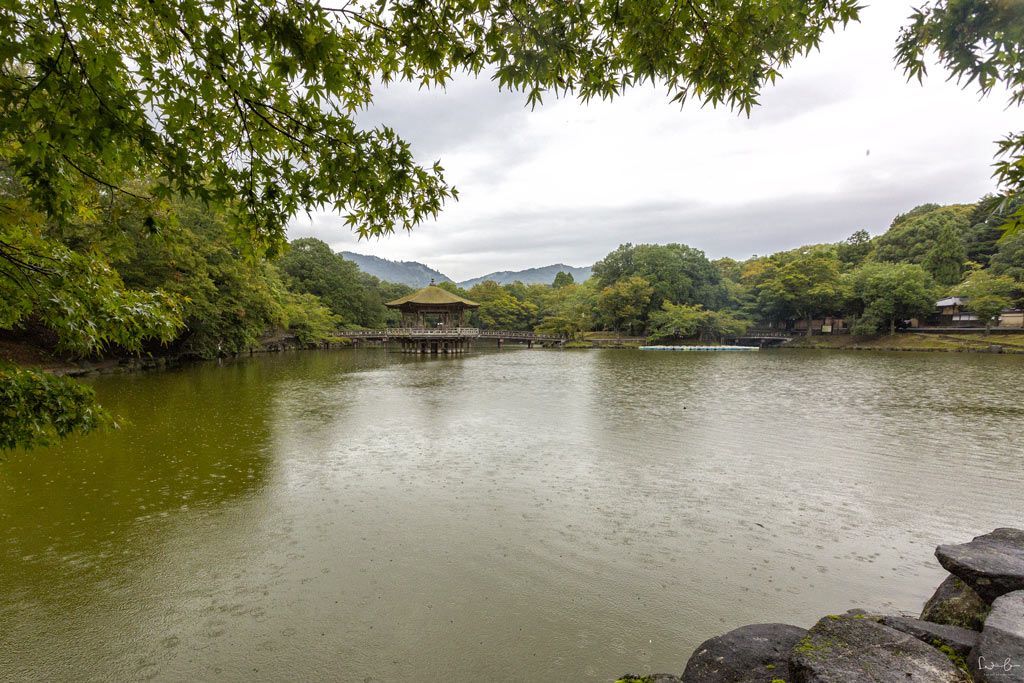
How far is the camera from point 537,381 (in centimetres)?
1598

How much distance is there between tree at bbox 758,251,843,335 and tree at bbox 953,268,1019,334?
711 cm

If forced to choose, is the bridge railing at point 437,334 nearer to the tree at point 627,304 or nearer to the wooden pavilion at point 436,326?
the wooden pavilion at point 436,326

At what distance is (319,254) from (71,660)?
41504 millimetres

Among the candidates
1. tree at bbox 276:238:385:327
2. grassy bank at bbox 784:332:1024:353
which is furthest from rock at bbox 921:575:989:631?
tree at bbox 276:238:385:327

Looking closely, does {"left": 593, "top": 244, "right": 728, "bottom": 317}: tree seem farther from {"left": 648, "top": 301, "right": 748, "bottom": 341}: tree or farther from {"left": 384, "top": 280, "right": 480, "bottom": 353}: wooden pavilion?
{"left": 384, "top": 280, "right": 480, "bottom": 353}: wooden pavilion

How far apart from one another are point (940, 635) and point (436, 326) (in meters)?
32.0

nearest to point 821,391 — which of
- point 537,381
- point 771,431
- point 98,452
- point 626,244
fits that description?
point 771,431

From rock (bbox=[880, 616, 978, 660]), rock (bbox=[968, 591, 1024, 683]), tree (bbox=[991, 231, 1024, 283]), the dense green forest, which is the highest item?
tree (bbox=[991, 231, 1024, 283])

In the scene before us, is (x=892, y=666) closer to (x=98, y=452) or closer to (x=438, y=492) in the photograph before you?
(x=438, y=492)

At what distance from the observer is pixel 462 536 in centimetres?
419

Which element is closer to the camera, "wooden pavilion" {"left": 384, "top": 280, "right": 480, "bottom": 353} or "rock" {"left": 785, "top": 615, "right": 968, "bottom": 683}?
"rock" {"left": 785, "top": 615, "right": 968, "bottom": 683}

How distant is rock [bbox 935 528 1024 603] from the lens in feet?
8.00

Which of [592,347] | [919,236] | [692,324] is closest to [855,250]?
[919,236]

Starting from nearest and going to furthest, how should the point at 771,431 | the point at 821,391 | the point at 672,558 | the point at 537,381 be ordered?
the point at 672,558
the point at 771,431
the point at 821,391
the point at 537,381
